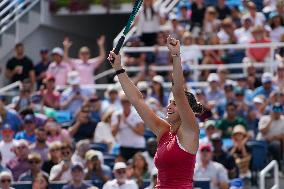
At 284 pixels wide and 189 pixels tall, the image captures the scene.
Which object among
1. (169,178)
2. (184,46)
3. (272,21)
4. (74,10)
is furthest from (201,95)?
(169,178)

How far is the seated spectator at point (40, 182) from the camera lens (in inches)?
536

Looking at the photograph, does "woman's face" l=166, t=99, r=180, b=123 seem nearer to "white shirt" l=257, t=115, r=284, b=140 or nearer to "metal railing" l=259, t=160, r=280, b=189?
"metal railing" l=259, t=160, r=280, b=189

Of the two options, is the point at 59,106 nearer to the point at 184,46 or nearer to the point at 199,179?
the point at 184,46

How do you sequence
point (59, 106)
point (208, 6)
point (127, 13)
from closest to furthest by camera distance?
1. point (59, 106)
2. point (208, 6)
3. point (127, 13)

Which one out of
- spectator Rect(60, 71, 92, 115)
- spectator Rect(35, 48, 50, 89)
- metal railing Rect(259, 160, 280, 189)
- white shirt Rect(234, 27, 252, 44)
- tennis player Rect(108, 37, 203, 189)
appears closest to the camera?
tennis player Rect(108, 37, 203, 189)

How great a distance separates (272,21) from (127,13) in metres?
4.44

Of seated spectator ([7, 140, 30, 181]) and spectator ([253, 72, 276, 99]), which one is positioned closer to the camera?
seated spectator ([7, 140, 30, 181])

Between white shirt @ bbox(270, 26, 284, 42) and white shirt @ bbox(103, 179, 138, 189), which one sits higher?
white shirt @ bbox(270, 26, 284, 42)

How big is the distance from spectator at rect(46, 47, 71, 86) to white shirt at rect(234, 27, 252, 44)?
9.86ft

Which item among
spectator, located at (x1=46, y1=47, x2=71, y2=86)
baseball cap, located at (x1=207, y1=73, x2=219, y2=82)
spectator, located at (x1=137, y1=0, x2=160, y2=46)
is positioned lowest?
baseball cap, located at (x1=207, y1=73, x2=219, y2=82)

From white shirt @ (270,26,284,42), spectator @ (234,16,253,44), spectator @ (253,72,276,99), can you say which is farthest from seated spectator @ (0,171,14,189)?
white shirt @ (270,26,284,42)

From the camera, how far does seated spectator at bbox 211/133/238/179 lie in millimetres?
14195

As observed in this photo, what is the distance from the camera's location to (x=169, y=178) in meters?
7.63

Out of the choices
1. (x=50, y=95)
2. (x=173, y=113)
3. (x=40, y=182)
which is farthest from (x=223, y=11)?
(x=173, y=113)
